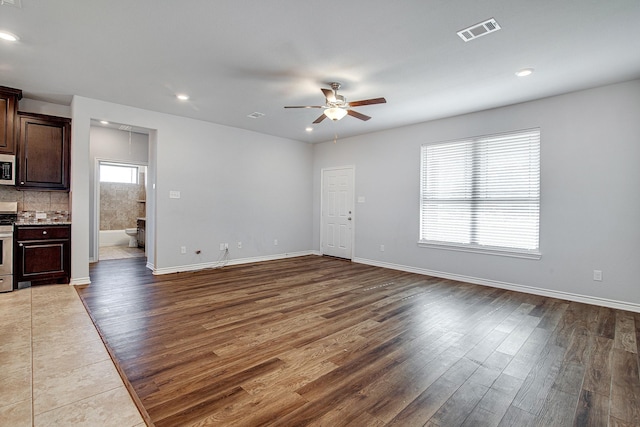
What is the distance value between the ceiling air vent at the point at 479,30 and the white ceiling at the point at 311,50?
0.06m

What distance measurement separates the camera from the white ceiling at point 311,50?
2.43 m

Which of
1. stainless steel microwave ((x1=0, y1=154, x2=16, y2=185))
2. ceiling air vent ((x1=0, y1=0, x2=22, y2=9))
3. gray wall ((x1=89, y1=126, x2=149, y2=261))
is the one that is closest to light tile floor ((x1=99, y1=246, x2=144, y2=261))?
gray wall ((x1=89, y1=126, x2=149, y2=261))

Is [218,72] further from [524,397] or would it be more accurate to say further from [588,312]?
[588,312]

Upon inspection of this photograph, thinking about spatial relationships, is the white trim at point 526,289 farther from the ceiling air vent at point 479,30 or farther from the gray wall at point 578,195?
the ceiling air vent at point 479,30

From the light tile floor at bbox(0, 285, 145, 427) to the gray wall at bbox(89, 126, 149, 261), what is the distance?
10.7 ft

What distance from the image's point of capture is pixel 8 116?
4180 mm

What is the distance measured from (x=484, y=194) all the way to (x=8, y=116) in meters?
6.94

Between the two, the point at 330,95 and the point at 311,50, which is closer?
the point at 311,50

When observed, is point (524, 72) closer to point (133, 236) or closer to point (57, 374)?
point (57, 374)

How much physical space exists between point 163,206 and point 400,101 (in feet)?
13.7

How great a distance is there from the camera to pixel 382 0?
7.54 feet

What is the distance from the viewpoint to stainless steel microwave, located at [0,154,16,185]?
13.7ft

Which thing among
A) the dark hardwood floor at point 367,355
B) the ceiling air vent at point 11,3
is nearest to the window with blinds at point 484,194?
the dark hardwood floor at point 367,355

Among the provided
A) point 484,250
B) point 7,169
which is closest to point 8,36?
point 7,169
